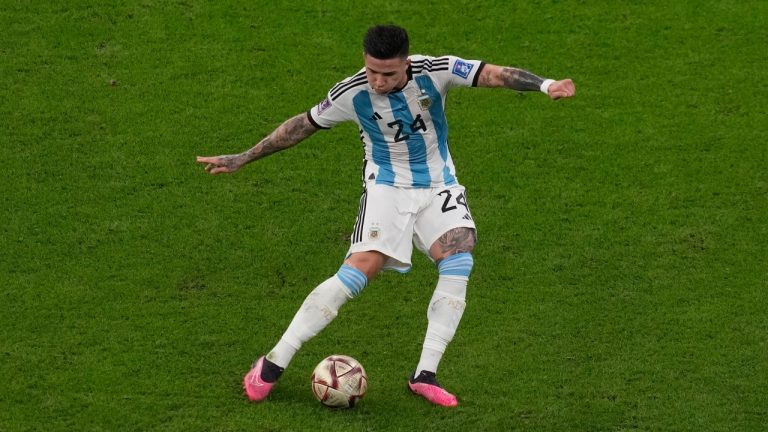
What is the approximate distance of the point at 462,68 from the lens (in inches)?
315

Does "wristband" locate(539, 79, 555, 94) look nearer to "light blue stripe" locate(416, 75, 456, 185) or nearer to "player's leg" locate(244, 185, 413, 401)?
"light blue stripe" locate(416, 75, 456, 185)

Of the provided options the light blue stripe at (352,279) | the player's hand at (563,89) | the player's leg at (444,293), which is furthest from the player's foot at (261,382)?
the player's hand at (563,89)

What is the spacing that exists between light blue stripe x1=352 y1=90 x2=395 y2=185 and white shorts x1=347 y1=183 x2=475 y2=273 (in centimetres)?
8

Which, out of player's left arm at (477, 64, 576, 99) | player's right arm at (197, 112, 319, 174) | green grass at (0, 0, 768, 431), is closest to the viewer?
player's left arm at (477, 64, 576, 99)

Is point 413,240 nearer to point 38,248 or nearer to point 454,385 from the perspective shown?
point 454,385

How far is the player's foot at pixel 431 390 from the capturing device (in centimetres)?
807

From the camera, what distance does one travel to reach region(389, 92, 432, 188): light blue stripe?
320 inches

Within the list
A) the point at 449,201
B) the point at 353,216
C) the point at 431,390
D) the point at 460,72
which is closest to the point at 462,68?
the point at 460,72

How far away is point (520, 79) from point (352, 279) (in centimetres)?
158

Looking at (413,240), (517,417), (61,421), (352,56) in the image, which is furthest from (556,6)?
(61,421)

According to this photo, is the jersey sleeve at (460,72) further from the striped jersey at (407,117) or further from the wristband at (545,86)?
the wristband at (545,86)

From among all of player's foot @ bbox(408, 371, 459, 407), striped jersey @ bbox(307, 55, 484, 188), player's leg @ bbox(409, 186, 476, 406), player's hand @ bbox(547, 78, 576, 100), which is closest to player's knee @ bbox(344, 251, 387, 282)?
player's leg @ bbox(409, 186, 476, 406)

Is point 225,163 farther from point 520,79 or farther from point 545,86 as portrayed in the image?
point 545,86

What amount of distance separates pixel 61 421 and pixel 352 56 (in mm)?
5349
